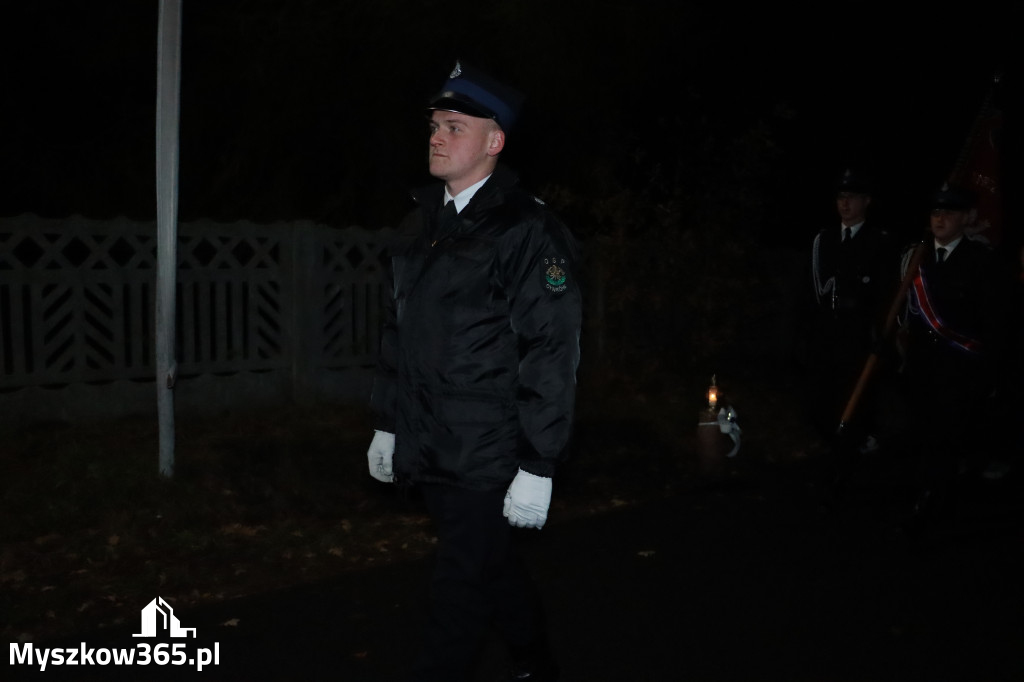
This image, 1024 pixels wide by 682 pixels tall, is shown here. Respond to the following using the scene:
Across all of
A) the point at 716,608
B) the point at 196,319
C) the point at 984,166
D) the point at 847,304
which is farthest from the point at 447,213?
the point at 196,319

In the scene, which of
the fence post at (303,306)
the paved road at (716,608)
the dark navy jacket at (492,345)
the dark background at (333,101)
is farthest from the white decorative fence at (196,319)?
the dark navy jacket at (492,345)

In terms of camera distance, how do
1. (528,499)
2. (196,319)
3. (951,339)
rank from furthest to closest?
(196,319), (951,339), (528,499)

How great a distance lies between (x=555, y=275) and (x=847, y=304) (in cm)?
430

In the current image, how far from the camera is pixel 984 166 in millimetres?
7773

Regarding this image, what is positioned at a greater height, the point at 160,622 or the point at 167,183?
the point at 167,183

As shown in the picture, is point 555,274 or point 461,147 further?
point 461,147

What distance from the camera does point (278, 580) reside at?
5883mm

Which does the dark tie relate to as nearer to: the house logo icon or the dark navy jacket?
the dark navy jacket

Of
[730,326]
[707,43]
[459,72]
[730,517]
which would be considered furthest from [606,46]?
[459,72]

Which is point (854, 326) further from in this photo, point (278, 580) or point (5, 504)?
point (5, 504)

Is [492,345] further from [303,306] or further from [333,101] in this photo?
[333,101]

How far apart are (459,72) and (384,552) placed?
329cm

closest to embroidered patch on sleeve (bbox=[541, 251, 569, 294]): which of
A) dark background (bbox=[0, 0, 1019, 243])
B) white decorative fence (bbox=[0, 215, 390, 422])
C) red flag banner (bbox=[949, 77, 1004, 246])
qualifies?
red flag banner (bbox=[949, 77, 1004, 246])

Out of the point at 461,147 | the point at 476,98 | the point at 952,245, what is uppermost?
the point at 476,98
